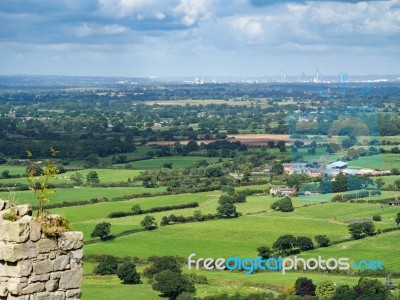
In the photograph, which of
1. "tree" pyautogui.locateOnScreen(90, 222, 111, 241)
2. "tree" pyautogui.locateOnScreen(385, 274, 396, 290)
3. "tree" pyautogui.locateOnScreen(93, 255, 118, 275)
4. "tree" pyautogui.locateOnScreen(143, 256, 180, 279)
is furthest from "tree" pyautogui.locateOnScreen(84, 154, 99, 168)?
"tree" pyautogui.locateOnScreen(385, 274, 396, 290)

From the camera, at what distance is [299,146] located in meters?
73.2

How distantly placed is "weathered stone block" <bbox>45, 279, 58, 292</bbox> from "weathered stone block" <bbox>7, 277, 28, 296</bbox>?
0.21 m

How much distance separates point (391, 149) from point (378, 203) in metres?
32.0

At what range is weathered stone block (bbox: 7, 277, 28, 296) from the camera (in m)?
8.01

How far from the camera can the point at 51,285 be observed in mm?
8211

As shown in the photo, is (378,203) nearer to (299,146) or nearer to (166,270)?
(299,146)

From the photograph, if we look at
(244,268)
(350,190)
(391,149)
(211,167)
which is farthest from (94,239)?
(391,149)

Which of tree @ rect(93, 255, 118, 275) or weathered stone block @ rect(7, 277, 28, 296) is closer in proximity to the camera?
weathered stone block @ rect(7, 277, 28, 296)

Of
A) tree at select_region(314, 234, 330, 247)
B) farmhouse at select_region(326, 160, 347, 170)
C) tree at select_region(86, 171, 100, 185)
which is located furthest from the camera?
tree at select_region(86, 171, 100, 185)

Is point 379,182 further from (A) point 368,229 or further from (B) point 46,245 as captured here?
(B) point 46,245

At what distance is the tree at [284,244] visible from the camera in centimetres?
4919

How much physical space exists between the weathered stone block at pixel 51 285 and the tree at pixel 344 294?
28.5m

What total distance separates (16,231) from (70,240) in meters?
0.55

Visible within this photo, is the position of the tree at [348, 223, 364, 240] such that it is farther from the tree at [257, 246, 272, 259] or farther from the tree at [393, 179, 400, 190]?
the tree at [393, 179, 400, 190]
